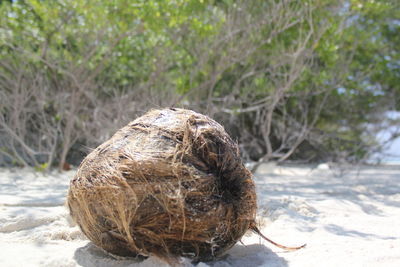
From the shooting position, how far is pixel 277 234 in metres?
3.07

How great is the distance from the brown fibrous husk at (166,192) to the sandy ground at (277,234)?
0.49 ft

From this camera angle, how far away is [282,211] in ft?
11.9

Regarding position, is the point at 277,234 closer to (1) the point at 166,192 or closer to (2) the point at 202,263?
(2) the point at 202,263

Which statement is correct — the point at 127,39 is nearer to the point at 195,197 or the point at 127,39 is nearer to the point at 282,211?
the point at 282,211

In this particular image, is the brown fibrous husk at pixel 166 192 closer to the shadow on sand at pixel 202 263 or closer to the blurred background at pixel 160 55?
the shadow on sand at pixel 202 263

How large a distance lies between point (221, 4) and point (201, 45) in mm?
1188

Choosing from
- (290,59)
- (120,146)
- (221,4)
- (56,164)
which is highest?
(221,4)

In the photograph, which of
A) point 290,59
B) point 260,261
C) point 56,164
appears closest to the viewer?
point 260,261

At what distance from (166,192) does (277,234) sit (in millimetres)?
1338

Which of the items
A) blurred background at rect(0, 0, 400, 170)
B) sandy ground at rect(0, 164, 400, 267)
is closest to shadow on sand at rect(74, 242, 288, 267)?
sandy ground at rect(0, 164, 400, 267)

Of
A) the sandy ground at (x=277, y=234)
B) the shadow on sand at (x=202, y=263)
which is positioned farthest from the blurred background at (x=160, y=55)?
the shadow on sand at (x=202, y=263)

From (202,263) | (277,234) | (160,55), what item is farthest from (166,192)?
(160,55)

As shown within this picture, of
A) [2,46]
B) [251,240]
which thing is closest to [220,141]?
[251,240]

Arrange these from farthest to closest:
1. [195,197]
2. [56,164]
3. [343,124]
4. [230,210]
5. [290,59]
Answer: [343,124] → [56,164] → [290,59] → [230,210] → [195,197]
